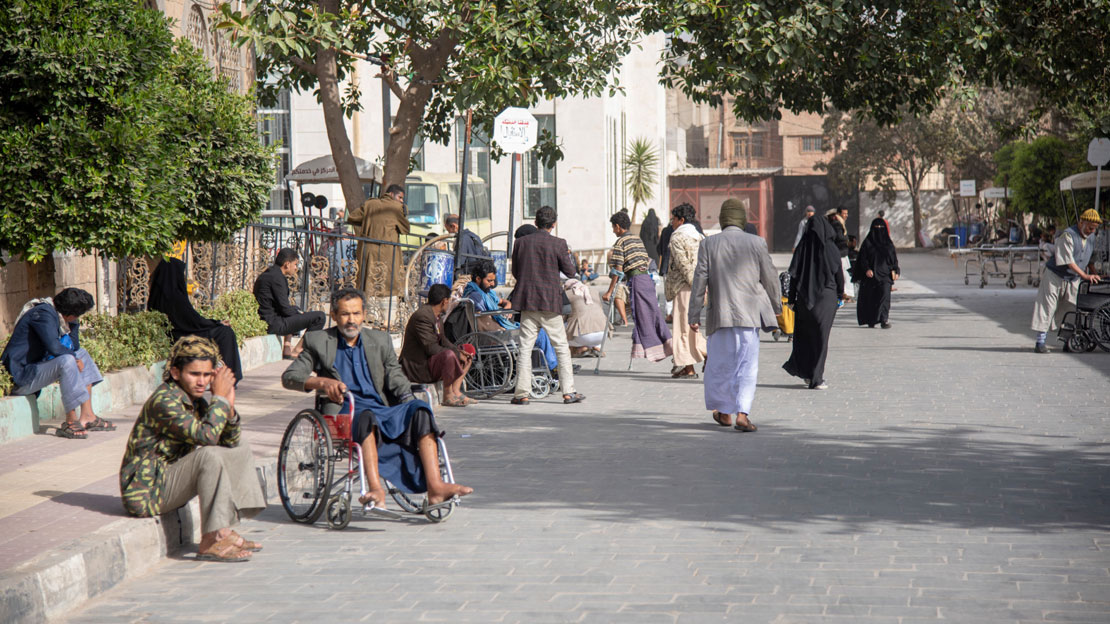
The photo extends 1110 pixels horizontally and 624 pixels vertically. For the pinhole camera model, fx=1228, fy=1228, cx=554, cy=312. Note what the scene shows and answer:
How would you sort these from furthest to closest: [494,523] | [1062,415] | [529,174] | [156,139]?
1. [529,174]
2. [1062,415]
3. [156,139]
4. [494,523]

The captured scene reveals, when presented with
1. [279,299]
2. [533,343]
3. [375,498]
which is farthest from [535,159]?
[375,498]

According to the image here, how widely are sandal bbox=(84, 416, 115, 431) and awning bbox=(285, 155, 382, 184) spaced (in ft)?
51.4

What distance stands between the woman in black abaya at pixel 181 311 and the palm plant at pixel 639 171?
102ft

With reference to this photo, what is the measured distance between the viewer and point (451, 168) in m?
31.8

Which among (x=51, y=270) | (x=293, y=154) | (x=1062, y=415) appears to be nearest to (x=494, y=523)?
(x=1062, y=415)

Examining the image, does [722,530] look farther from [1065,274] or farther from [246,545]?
[1065,274]

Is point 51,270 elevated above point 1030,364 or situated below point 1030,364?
above

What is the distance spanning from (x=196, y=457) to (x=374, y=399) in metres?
1.14

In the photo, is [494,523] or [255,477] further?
[494,523]

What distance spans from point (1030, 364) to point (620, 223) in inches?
188

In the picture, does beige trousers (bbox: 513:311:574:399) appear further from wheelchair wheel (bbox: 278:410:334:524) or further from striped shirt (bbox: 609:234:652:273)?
wheelchair wheel (bbox: 278:410:334:524)

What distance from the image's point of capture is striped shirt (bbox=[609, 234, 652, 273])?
1344cm

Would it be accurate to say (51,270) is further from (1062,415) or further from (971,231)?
(971,231)

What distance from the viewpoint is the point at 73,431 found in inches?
336
